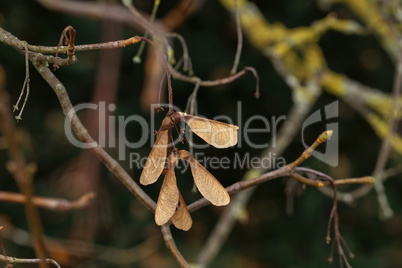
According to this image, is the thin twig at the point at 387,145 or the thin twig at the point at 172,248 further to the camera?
the thin twig at the point at 387,145

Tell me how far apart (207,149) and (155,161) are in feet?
3.46

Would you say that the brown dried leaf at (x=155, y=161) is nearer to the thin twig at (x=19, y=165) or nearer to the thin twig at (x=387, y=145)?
the thin twig at (x=19, y=165)

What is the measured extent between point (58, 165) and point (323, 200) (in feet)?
Result: 2.70

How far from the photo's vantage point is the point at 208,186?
0.32m

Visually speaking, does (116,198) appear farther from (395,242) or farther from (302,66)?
(395,242)

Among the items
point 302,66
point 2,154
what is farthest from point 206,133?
point 2,154

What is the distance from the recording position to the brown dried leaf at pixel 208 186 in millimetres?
313

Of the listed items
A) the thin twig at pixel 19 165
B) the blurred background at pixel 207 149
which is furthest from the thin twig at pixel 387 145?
the thin twig at pixel 19 165

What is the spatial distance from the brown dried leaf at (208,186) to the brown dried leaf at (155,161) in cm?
2

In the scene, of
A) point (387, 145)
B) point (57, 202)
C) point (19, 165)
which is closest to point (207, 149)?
point (387, 145)

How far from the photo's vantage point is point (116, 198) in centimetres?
130

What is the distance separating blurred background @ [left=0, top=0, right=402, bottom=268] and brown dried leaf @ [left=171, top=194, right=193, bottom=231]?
2.50 ft

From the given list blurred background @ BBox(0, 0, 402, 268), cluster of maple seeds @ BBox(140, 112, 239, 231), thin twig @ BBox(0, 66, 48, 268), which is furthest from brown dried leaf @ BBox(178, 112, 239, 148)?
blurred background @ BBox(0, 0, 402, 268)

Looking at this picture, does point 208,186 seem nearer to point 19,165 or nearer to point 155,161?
point 155,161
